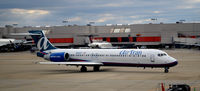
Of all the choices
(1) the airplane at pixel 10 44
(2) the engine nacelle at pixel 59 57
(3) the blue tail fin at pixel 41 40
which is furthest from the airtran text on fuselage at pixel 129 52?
(1) the airplane at pixel 10 44

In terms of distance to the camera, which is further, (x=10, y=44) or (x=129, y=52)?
(x=10, y=44)

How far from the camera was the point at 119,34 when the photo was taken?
11588 centimetres

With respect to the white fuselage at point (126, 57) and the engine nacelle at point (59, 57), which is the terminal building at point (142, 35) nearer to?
the engine nacelle at point (59, 57)

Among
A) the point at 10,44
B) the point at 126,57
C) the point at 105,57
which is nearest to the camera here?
the point at 126,57

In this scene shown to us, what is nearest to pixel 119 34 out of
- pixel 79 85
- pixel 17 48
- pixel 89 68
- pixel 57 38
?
pixel 57 38

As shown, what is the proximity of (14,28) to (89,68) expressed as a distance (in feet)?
288

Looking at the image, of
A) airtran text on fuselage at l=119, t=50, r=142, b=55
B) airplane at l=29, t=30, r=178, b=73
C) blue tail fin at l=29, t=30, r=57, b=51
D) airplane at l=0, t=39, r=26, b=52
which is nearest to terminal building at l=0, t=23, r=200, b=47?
airplane at l=0, t=39, r=26, b=52

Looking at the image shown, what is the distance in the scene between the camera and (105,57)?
40906 mm

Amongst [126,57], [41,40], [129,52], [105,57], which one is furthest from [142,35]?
[126,57]

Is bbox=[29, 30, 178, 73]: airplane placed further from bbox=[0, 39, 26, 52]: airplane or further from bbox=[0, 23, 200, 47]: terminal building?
bbox=[0, 23, 200, 47]: terminal building

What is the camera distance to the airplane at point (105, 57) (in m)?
37.8

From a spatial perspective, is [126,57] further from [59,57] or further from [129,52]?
[59,57]

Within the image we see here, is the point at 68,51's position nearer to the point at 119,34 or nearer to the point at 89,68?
the point at 89,68

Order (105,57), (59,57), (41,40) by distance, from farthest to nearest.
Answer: (41,40) < (59,57) < (105,57)
